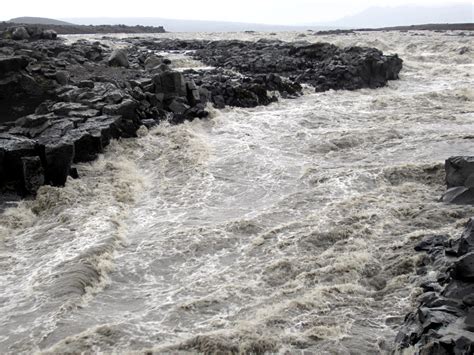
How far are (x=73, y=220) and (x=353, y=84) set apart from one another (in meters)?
20.5

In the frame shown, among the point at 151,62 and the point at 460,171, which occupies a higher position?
the point at 151,62

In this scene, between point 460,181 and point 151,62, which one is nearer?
point 460,181

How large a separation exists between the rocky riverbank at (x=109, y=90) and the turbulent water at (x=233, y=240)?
105cm

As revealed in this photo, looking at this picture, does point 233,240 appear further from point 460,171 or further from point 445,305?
point 460,171

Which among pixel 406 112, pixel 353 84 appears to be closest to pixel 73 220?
pixel 406 112

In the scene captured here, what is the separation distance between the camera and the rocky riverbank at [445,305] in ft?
20.7

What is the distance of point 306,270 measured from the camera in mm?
9883

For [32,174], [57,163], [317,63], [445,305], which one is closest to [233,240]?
[445,305]

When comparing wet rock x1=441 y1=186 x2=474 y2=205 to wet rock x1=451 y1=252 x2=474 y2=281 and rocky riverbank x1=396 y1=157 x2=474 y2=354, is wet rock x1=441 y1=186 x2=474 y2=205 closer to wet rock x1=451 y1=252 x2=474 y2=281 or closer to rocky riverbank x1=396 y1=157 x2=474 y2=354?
rocky riverbank x1=396 y1=157 x2=474 y2=354

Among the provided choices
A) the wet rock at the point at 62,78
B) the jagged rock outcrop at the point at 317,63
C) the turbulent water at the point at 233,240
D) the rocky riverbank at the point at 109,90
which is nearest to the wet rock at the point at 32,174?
the rocky riverbank at the point at 109,90

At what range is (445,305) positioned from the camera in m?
Result: 7.12

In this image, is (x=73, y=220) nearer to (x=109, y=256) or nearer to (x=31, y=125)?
(x=109, y=256)

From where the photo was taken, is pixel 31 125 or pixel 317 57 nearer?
pixel 31 125

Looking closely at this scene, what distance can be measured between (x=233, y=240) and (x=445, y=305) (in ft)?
17.9
